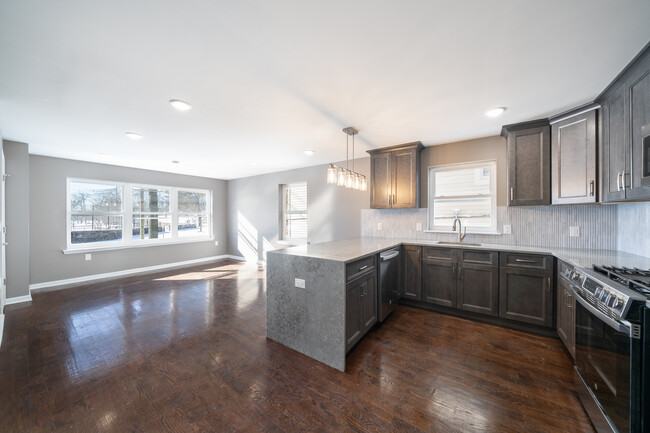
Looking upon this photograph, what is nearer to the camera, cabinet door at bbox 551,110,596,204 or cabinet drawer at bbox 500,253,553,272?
cabinet door at bbox 551,110,596,204

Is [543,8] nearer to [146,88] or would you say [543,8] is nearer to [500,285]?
[500,285]

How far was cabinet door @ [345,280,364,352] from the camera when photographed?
6.89 ft

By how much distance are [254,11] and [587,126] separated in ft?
10.4

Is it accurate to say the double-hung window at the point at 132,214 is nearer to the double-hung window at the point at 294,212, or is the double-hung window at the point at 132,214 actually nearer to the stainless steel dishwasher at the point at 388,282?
the double-hung window at the point at 294,212

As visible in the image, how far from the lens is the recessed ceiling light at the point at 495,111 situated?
2.46 metres

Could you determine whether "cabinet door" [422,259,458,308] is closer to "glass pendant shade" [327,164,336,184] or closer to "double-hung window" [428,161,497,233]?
"double-hung window" [428,161,497,233]

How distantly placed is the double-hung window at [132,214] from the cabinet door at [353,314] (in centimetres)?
560

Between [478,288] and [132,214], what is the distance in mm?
6841

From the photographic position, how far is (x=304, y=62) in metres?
1.72

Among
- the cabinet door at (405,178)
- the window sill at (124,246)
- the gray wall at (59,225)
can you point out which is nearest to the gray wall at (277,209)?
the cabinet door at (405,178)

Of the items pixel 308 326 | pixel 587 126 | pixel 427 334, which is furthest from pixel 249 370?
pixel 587 126

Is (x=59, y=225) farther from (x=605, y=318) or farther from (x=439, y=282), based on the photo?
(x=605, y=318)

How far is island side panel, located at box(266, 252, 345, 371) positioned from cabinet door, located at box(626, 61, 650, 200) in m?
2.27

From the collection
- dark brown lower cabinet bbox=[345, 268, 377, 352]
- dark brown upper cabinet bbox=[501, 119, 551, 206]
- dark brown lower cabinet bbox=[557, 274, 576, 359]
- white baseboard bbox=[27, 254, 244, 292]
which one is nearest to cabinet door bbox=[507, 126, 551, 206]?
dark brown upper cabinet bbox=[501, 119, 551, 206]
